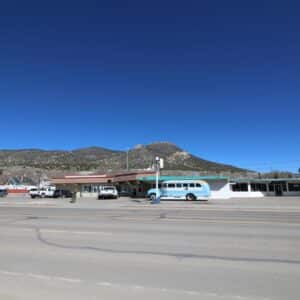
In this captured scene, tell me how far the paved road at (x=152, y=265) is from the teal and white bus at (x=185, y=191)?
31.4 meters

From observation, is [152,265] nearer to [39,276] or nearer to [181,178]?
[39,276]

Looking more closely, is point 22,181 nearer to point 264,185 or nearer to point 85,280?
point 264,185

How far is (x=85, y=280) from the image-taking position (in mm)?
6477

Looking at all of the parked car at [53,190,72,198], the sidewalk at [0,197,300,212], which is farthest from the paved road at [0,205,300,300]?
the parked car at [53,190,72,198]

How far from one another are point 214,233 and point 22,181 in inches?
4145

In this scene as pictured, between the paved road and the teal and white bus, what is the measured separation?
31.4 metres

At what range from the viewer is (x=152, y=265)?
750 cm

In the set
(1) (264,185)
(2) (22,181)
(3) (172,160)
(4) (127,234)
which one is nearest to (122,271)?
(4) (127,234)

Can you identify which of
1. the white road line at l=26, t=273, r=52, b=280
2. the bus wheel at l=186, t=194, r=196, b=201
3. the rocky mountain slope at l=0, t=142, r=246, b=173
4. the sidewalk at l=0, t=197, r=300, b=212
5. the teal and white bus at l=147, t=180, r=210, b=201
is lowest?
the white road line at l=26, t=273, r=52, b=280

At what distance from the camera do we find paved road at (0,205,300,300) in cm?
580

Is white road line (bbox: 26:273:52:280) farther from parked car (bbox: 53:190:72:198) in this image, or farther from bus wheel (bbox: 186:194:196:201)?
parked car (bbox: 53:190:72:198)

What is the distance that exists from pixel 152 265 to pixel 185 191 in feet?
120

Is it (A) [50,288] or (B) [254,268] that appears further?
(B) [254,268]

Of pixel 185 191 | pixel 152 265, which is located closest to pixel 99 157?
pixel 185 191
